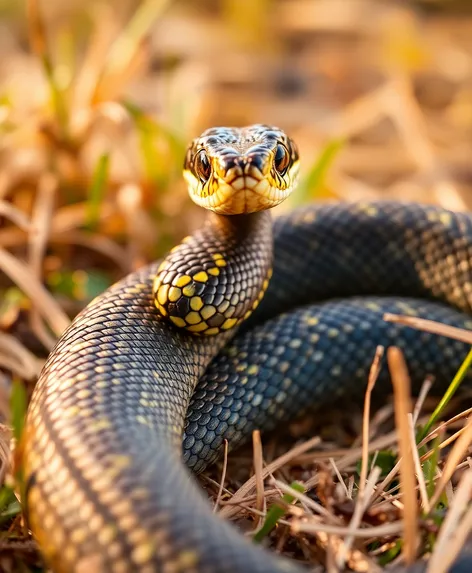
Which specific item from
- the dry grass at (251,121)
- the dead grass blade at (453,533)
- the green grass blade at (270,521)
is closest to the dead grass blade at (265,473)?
the dry grass at (251,121)

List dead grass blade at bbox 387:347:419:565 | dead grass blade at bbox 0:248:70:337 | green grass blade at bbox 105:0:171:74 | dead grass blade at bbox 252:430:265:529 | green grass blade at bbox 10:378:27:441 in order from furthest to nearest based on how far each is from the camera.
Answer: green grass blade at bbox 105:0:171:74 < dead grass blade at bbox 0:248:70:337 < dead grass blade at bbox 252:430:265:529 < green grass blade at bbox 10:378:27:441 < dead grass blade at bbox 387:347:419:565

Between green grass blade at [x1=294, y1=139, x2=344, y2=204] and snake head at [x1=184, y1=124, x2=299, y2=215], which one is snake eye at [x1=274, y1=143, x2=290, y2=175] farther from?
green grass blade at [x1=294, y1=139, x2=344, y2=204]

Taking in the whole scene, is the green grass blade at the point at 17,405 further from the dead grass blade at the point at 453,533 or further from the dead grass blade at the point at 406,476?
the dead grass blade at the point at 453,533

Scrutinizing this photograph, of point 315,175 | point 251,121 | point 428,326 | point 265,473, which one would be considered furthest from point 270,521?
point 251,121

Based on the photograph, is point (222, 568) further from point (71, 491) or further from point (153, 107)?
point (153, 107)

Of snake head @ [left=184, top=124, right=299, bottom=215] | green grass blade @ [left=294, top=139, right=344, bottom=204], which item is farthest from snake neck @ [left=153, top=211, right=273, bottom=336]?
green grass blade @ [left=294, top=139, right=344, bottom=204]

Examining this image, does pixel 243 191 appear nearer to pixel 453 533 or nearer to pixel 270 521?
pixel 270 521
